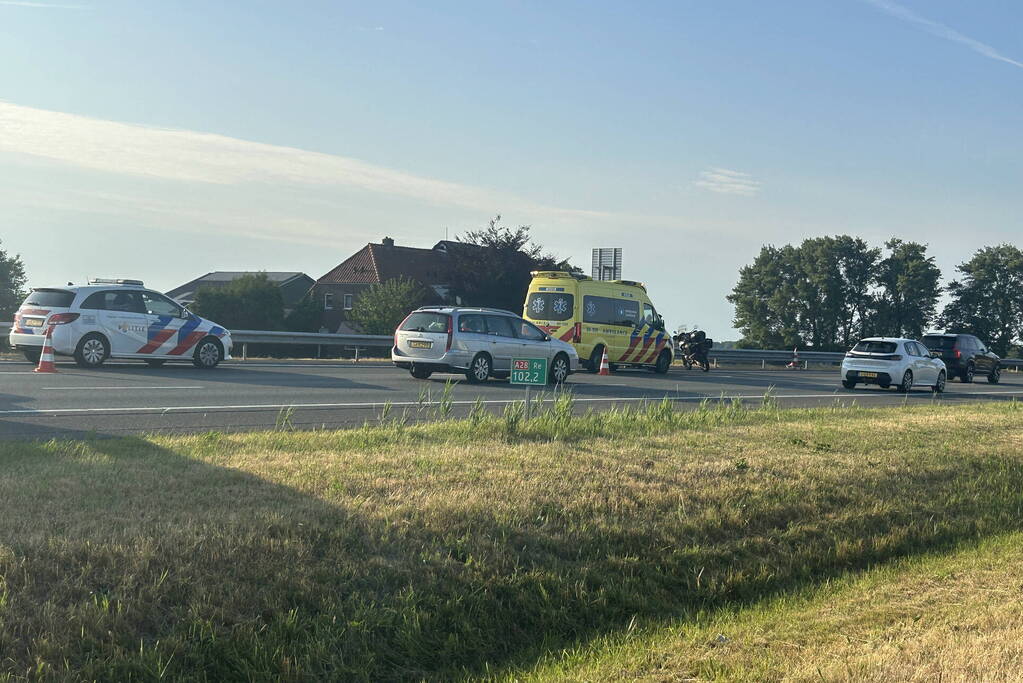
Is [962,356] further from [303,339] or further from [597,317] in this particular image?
[303,339]

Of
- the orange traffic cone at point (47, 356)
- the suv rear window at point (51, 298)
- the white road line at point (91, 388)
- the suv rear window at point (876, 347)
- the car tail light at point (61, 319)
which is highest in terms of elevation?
the suv rear window at point (51, 298)

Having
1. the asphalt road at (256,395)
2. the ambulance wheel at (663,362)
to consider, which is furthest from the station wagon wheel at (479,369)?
the ambulance wheel at (663,362)

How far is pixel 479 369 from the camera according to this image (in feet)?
69.2

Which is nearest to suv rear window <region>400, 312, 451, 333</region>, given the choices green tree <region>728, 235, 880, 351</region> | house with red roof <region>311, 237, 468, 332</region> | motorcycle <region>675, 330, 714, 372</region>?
motorcycle <region>675, 330, 714, 372</region>

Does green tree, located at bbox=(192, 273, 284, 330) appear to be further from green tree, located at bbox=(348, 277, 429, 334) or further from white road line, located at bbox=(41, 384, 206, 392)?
white road line, located at bbox=(41, 384, 206, 392)

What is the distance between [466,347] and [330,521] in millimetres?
14576

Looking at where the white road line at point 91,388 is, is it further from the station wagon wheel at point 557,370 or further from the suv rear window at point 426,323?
the station wagon wheel at point 557,370

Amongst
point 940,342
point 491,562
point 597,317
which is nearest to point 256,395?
point 491,562

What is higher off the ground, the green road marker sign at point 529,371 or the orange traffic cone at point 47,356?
the green road marker sign at point 529,371

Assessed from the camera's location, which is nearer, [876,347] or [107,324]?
[107,324]

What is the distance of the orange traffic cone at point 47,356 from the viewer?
18047mm

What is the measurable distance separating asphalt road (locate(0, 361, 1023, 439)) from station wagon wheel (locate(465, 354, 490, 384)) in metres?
0.26

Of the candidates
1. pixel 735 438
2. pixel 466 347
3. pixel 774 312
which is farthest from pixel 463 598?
pixel 774 312

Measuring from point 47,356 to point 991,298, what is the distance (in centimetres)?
8743
